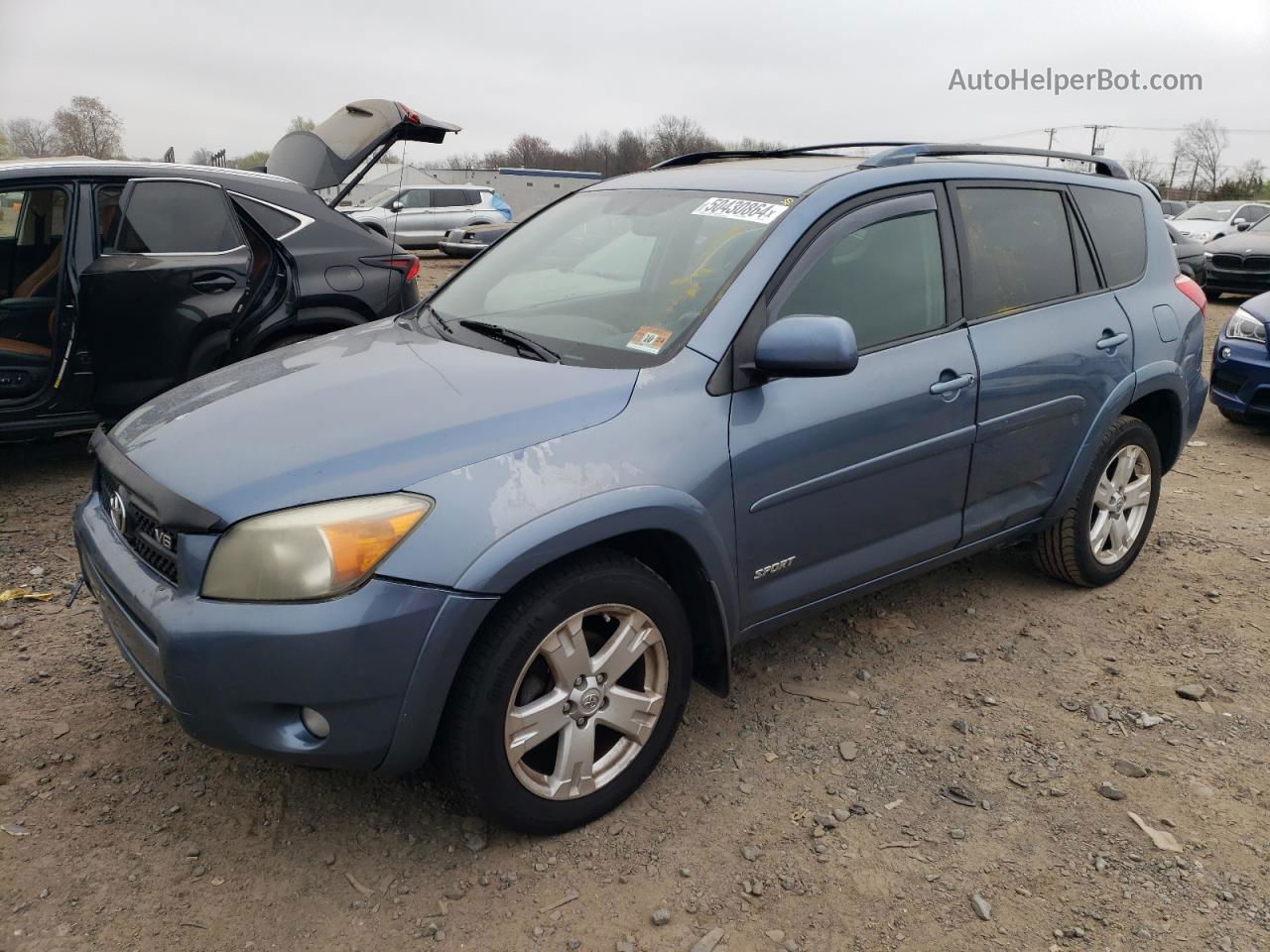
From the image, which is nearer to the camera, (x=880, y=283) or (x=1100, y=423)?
(x=880, y=283)

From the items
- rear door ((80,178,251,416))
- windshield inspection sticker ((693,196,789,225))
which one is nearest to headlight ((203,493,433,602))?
windshield inspection sticker ((693,196,789,225))

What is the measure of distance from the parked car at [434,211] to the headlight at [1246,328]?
18171mm

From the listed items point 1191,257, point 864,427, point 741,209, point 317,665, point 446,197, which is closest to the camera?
point 317,665

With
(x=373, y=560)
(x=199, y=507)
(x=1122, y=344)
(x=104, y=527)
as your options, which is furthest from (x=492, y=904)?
(x=1122, y=344)

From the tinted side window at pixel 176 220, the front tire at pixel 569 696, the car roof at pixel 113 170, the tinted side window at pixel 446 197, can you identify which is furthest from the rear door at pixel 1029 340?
the tinted side window at pixel 446 197

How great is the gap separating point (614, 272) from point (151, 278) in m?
2.86

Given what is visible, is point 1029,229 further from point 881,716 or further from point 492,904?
point 492,904

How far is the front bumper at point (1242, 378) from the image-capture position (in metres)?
6.46

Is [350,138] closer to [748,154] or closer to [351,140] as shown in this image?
[351,140]

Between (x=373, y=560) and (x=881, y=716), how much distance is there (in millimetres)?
1817

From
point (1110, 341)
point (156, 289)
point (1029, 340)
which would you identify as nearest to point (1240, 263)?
point (1110, 341)

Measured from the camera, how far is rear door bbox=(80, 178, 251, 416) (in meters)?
4.71

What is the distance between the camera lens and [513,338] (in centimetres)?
290

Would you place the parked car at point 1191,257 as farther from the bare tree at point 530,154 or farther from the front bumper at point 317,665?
the bare tree at point 530,154
